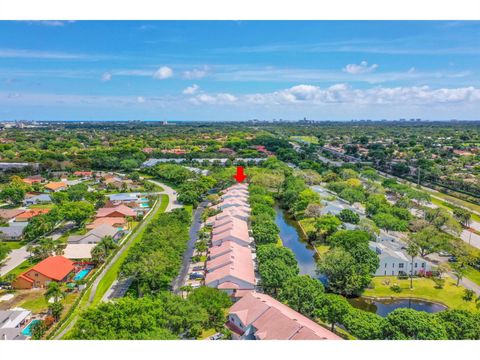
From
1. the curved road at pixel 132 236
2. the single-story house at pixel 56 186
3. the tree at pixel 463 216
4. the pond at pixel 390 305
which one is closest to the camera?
the curved road at pixel 132 236

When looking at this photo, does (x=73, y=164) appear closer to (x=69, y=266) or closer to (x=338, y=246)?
(x=69, y=266)

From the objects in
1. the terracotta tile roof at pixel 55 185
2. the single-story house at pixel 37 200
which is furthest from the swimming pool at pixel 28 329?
the terracotta tile roof at pixel 55 185

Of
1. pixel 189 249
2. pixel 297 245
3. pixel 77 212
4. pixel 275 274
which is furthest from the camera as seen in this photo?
pixel 77 212

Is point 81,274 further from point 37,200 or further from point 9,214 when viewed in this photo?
point 37,200

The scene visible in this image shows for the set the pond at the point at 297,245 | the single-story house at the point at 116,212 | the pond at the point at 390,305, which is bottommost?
the pond at the point at 390,305

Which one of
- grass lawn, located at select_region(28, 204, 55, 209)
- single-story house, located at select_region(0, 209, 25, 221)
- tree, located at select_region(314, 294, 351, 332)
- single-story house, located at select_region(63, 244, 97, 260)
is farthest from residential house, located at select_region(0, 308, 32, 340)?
grass lawn, located at select_region(28, 204, 55, 209)

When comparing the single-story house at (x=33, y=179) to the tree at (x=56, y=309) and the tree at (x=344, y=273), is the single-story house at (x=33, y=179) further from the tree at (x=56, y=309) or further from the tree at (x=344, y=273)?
the tree at (x=344, y=273)

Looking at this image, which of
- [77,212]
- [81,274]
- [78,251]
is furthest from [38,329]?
[77,212]

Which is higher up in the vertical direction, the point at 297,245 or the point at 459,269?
the point at 459,269
